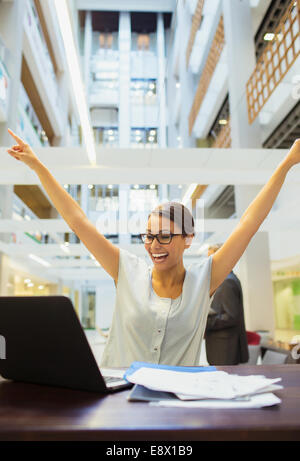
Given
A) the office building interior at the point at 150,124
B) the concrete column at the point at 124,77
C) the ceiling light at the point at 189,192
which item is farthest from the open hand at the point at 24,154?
the concrete column at the point at 124,77

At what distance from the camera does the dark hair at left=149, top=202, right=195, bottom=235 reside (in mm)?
1282

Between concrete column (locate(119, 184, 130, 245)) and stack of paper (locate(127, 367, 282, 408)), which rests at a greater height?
concrete column (locate(119, 184, 130, 245))

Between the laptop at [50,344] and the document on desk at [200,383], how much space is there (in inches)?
2.8

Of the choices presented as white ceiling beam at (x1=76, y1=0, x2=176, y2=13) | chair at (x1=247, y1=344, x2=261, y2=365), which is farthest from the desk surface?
white ceiling beam at (x1=76, y1=0, x2=176, y2=13)

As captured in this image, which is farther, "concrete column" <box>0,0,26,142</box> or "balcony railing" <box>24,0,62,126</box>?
"balcony railing" <box>24,0,62,126</box>

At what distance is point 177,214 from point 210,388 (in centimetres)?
68

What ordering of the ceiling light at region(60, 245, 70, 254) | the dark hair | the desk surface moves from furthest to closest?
the ceiling light at region(60, 245, 70, 254) → the dark hair → the desk surface

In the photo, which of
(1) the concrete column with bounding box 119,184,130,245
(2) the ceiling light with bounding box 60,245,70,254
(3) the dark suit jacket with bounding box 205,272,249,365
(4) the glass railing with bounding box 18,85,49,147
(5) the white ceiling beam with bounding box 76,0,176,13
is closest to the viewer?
(3) the dark suit jacket with bounding box 205,272,249,365

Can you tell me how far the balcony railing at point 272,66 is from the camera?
260 inches

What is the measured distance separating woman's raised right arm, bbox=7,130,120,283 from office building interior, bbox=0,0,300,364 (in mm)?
1186

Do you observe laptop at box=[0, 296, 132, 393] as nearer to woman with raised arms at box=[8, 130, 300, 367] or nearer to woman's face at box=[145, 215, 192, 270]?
woman with raised arms at box=[8, 130, 300, 367]

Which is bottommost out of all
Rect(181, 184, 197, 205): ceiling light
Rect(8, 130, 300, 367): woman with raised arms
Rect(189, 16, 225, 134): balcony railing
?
Rect(8, 130, 300, 367): woman with raised arms

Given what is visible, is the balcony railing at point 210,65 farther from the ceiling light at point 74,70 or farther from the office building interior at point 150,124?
the ceiling light at point 74,70

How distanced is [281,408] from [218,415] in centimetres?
12
